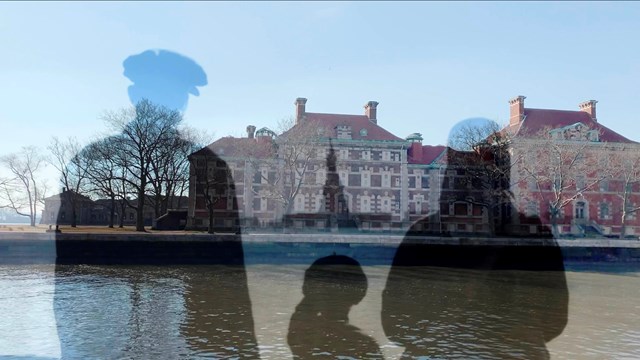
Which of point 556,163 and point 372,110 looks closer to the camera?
point 556,163

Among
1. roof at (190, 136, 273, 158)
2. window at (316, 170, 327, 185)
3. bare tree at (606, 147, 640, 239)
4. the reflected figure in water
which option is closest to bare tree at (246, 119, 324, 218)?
roof at (190, 136, 273, 158)

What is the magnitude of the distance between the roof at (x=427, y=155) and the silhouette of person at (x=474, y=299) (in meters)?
14.3

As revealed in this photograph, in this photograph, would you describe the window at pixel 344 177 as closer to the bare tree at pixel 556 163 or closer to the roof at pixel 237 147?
the roof at pixel 237 147

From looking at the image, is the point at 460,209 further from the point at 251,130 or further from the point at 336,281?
the point at 336,281

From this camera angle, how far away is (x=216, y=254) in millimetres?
41219

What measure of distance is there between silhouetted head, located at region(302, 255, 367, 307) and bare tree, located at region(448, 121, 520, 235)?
59.4 feet

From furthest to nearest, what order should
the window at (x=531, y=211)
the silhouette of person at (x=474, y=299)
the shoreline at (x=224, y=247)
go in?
the window at (x=531, y=211) → the shoreline at (x=224, y=247) → the silhouette of person at (x=474, y=299)

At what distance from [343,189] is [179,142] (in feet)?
62.1

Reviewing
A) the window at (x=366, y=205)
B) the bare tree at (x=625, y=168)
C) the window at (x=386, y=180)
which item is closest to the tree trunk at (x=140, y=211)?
the window at (x=366, y=205)

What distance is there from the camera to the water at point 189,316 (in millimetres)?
15102

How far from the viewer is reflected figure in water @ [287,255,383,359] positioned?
49.3 ft

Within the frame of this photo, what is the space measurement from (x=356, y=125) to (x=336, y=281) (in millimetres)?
37231

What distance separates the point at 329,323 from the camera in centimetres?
1858

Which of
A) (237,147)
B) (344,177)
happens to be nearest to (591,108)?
(344,177)
